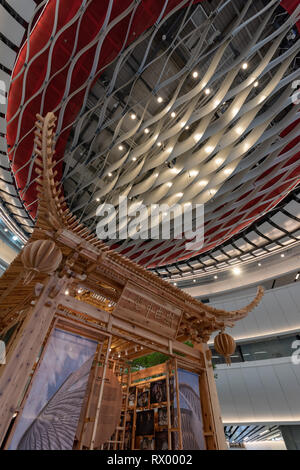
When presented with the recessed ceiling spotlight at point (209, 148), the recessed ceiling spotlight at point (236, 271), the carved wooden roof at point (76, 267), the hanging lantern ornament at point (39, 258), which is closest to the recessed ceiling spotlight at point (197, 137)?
the recessed ceiling spotlight at point (209, 148)

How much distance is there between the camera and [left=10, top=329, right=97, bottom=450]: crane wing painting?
2631 mm

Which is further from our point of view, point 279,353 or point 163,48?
point 279,353

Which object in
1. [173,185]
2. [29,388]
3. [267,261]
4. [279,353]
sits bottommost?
[29,388]

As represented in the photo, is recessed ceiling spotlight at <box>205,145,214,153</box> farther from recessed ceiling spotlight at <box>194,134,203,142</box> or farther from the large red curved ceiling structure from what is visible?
the large red curved ceiling structure

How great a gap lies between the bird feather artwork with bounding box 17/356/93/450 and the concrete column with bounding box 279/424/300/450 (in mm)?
16029

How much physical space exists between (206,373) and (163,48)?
37.6ft

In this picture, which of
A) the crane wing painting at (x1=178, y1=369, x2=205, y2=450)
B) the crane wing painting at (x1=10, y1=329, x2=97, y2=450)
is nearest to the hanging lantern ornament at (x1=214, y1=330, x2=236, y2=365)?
the crane wing painting at (x1=178, y1=369, x2=205, y2=450)

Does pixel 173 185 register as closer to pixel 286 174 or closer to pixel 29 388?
pixel 286 174

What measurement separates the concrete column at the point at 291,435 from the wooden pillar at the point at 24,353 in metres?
16.9

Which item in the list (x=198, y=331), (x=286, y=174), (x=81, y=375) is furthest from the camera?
(x=286, y=174)

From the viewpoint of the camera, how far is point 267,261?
63.3 feet

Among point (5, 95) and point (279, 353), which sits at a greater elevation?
point (5, 95)

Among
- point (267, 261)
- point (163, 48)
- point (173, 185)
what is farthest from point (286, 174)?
point (267, 261)

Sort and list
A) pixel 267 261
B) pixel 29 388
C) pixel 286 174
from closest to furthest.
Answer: pixel 29 388
pixel 286 174
pixel 267 261
